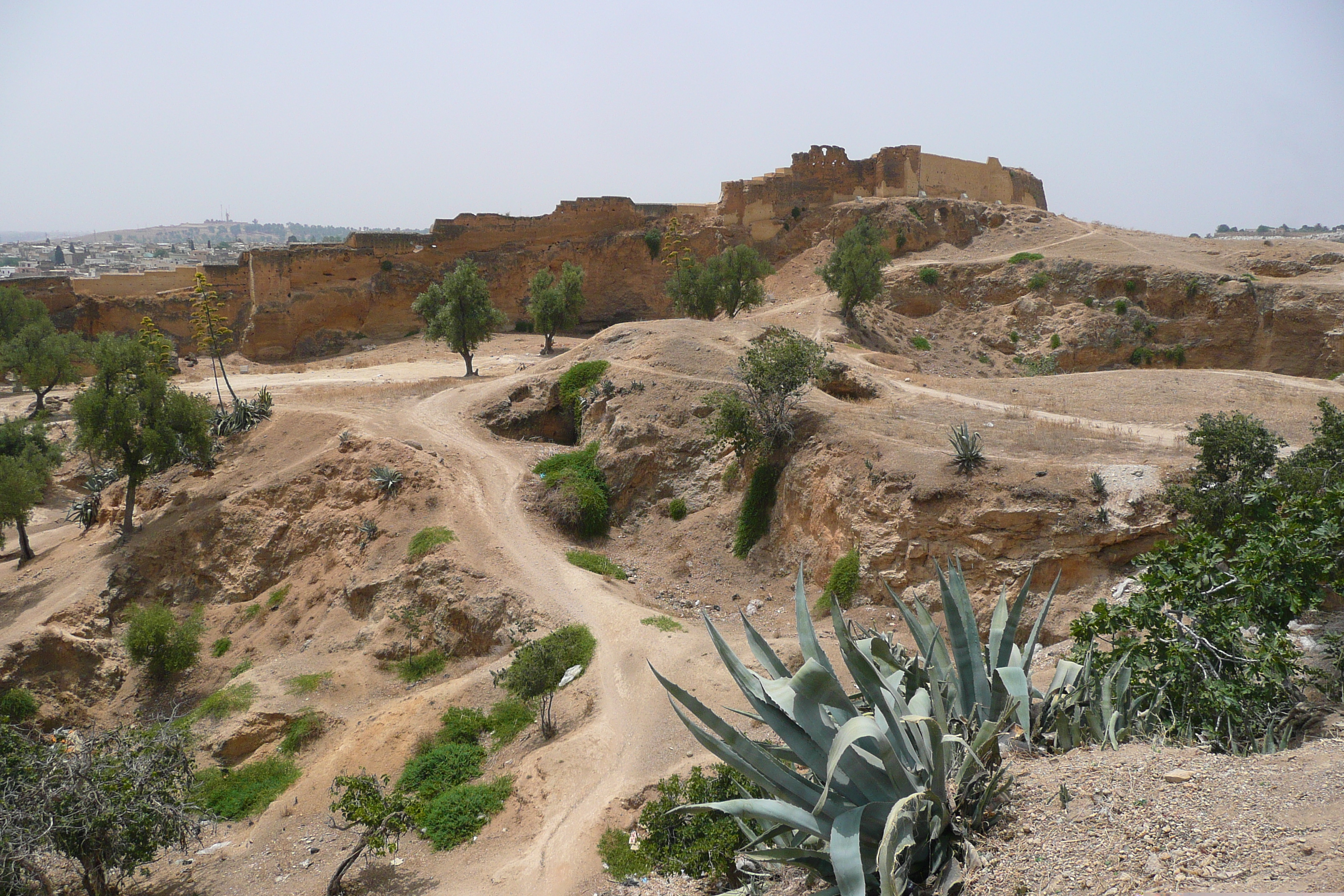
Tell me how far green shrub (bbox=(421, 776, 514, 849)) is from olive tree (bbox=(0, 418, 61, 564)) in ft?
57.2

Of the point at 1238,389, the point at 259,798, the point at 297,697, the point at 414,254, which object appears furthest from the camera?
the point at 414,254

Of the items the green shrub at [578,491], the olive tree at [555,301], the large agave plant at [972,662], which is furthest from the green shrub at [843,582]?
the olive tree at [555,301]

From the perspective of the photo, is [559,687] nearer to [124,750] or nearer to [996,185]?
[124,750]

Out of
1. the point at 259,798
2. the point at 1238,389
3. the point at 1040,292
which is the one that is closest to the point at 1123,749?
the point at 259,798

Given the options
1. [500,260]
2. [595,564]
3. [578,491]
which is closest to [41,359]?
[500,260]

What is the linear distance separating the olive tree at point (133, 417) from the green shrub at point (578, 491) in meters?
9.51

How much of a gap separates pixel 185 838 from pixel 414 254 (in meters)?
35.2

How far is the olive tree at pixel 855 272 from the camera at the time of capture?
3294cm

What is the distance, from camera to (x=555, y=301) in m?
36.5

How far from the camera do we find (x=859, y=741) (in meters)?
4.84

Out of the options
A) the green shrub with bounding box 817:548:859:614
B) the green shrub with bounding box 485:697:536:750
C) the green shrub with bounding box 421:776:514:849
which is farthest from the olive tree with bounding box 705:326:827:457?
the green shrub with bounding box 421:776:514:849

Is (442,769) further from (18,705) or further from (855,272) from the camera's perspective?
(855,272)

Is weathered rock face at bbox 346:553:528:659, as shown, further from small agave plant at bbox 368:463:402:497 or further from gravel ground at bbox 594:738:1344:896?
gravel ground at bbox 594:738:1344:896

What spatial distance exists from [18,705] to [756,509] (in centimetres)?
1633
